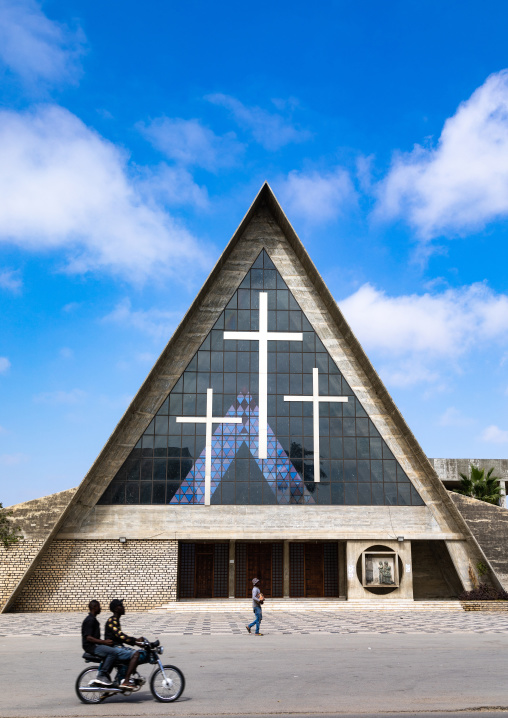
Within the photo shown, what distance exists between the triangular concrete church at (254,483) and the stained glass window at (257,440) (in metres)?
0.05

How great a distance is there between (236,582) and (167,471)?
5.66m

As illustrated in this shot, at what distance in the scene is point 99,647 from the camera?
912cm

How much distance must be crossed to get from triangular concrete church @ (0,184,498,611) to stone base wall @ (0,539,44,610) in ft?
0.17

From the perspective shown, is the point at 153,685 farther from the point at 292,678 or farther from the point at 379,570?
the point at 379,570

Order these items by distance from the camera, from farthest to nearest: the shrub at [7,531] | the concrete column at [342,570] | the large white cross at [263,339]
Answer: the concrete column at [342,570] < the large white cross at [263,339] < the shrub at [7,531]

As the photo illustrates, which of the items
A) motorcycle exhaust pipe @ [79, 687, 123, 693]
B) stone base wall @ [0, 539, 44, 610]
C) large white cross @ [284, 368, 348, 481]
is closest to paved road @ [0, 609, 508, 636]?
stone base wall @ [0, 539, 44, 610]

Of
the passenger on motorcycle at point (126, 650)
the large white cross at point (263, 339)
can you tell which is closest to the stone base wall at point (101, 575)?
the large white cross at point (263, 339)

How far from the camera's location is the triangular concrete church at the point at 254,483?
2580 cm

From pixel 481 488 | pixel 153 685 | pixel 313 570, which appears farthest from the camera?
pixel 481 488

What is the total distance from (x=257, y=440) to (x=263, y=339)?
4.28 m

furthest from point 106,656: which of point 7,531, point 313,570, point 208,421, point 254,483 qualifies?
point 313,570

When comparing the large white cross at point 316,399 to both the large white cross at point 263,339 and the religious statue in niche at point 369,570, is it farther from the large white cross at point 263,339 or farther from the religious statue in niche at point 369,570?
the religious statue in niche at point 369,570

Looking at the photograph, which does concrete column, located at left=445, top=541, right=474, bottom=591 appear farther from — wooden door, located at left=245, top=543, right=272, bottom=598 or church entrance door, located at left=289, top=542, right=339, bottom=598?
wooden door, located at left=245, top=543, right=272, bottom=598

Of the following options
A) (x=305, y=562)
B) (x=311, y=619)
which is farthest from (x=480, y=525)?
(x=311, y=619)
